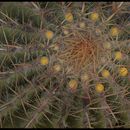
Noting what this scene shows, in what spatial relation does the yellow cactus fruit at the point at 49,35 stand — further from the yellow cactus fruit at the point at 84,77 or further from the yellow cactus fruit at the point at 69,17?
the yellow cactus fruit at the point at 84,77

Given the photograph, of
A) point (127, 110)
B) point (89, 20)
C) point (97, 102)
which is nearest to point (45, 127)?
point (97, 102)

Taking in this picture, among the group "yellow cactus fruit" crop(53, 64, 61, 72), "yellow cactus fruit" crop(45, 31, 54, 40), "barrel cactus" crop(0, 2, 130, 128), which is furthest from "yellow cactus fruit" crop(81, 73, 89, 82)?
"yellow cactus fruit" crop(45, 31, 54, 40)

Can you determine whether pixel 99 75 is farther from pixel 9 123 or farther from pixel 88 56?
pixel 9 123

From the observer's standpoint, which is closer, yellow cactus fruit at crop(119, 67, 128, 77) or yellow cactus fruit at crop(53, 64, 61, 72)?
yellow cactus fruit at crop(53, 64, 61, 72)

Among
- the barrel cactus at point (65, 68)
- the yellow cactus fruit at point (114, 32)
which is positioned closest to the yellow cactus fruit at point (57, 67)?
the barrel cactus at point (65, 68)

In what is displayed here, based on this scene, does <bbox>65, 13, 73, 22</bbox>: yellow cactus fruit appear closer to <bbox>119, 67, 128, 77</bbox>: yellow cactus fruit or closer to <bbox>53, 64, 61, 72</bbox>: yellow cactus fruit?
<bbox>53, 64, 61, 72</bbox>: yellow cactus fruit

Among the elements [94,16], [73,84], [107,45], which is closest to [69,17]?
[94,16]

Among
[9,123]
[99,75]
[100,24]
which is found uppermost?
[100,24]

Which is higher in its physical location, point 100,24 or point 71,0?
point 71,0

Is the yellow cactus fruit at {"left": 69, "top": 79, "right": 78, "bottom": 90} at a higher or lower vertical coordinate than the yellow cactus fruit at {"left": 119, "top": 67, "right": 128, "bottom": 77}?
lower

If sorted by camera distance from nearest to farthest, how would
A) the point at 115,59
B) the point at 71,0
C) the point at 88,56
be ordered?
1. the point at 88,56
2. the point at 115,59
3. the point at 71,0
